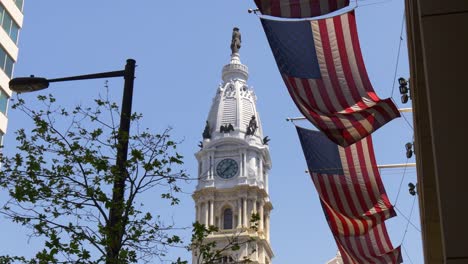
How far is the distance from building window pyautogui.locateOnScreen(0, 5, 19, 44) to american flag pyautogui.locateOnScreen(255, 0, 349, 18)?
24149 mm

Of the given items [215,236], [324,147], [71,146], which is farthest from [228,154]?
[71,146]

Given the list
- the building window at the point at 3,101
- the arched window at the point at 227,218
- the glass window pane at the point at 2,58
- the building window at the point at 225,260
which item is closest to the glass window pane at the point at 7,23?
the glass window pane at the point at 2,58

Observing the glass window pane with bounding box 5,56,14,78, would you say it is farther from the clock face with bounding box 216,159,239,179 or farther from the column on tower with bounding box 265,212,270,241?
the column on tower with bounding box 265,212,270,241

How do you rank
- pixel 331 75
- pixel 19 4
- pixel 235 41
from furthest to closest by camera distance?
pixel 235 41, pixel 19 4, pixel 331 75

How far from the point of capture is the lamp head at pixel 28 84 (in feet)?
40.8

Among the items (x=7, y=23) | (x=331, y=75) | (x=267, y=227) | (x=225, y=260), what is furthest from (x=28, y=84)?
(x=267, y=227)

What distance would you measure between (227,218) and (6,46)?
50.7 meters

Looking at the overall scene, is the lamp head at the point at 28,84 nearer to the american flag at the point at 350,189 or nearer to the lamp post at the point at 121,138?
the lamp post at the point at 121,138

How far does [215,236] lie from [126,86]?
67.9 metres

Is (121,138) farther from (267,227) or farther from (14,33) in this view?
(267,227)

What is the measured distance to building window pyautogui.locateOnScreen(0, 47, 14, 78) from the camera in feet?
117

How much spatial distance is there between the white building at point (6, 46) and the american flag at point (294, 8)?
77.6 ft

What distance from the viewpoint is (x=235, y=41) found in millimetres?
98438

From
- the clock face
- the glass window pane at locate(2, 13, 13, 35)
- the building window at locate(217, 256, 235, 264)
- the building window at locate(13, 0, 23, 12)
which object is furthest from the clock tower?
the building window at locate(217, 256, 235, 264)
